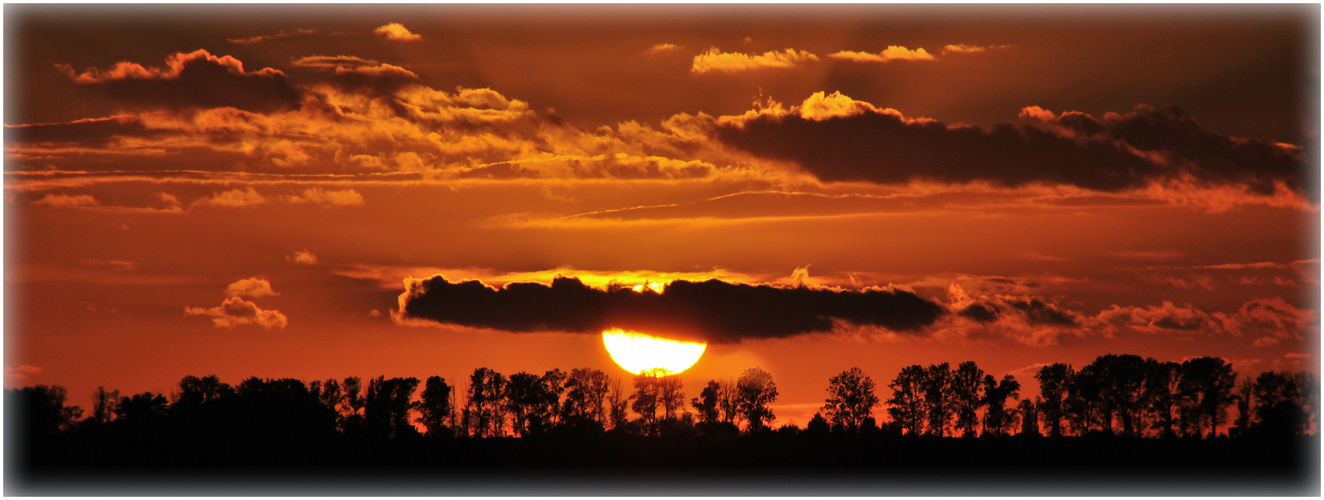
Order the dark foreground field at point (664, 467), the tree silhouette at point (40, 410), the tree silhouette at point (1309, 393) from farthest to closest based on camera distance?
the tree silhouette at point (1309, 393), the tree silhouette at point (40, 410), the dark foreground field at point (664, 467)

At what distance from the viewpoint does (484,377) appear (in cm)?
13850

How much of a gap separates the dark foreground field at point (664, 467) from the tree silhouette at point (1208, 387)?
653cm

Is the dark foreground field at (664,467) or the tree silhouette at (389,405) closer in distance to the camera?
the dark foreground field at (664,467)

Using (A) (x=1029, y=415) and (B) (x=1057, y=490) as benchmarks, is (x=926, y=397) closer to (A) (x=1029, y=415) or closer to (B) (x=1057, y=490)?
(A) (x=1029, y=415)

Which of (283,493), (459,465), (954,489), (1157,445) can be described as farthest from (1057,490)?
(283,493)

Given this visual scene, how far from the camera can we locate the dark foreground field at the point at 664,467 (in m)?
92.5

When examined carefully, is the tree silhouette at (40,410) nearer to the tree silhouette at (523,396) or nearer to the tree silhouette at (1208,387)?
the tree silhouette at (523,396)

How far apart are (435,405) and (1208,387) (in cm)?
7850

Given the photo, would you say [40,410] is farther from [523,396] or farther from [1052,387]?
[1052,387]

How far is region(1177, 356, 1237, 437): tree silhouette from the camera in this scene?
120375mm

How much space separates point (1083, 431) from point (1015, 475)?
27.9m

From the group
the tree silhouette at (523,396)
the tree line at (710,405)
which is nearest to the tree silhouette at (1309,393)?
the tree line at (710,405)

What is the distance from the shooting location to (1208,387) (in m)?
122

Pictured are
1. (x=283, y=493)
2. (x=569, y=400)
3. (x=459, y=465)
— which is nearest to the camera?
(x=283, y=493)
